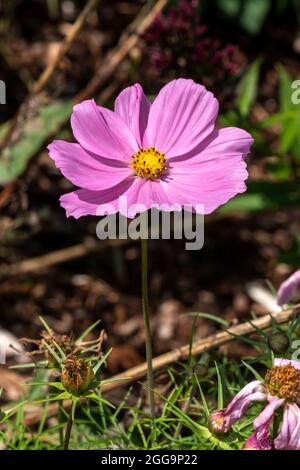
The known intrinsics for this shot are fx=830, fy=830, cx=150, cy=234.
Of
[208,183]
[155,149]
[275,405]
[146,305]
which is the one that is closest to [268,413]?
[275,405]

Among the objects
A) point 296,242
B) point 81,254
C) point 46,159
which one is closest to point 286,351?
point 296,242

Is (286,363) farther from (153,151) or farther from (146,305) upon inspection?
(153,151)

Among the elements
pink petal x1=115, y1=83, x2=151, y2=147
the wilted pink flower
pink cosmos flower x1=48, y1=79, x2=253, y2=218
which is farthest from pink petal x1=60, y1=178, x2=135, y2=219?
the wilted pink flower

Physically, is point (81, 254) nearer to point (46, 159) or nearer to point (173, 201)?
point (46, 159)

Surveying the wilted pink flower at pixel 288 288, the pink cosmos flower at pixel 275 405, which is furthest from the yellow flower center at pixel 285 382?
the wilted pink flower at pixel 288 288

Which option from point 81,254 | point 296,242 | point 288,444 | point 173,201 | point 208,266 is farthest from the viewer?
point 208,266

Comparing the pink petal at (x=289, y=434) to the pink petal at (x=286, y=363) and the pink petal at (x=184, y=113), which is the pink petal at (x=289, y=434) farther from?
the pink petal at (x=184, y=113)
